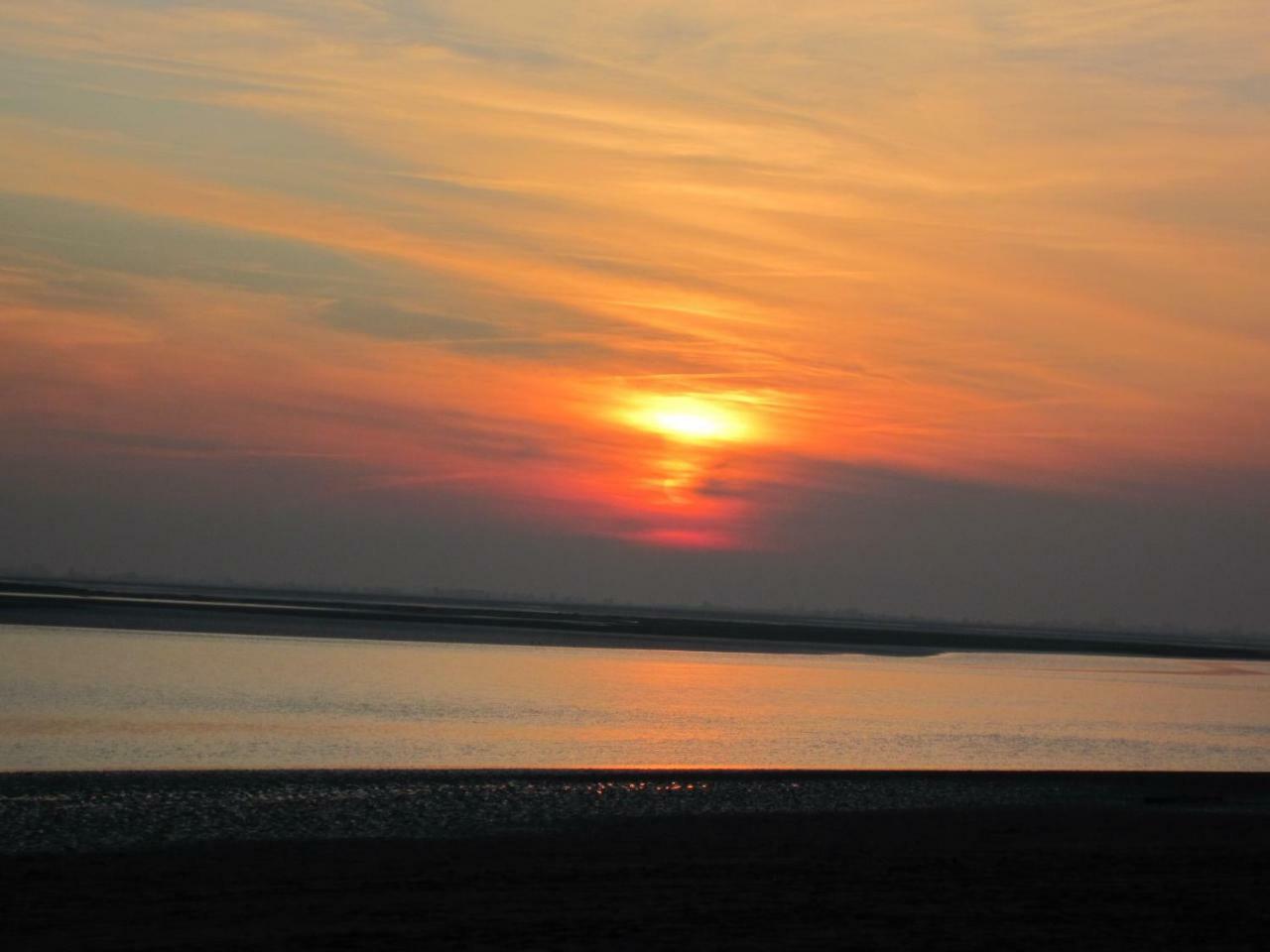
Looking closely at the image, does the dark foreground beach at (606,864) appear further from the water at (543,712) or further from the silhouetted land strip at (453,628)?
the silhouetted land strip at (453,628)

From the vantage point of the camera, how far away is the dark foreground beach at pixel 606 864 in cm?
1402

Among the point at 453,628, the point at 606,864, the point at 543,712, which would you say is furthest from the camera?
the point at 453,628

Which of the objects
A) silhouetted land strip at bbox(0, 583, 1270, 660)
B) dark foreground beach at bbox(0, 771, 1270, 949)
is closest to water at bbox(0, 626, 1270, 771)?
dark foreground beach at bbox(0, 771, 1270, 949)

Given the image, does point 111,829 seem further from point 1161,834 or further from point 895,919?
point 1161,834

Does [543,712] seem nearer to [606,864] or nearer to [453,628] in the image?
[606,864]

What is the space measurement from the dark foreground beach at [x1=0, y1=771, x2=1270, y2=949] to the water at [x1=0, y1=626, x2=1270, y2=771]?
445 centimetres

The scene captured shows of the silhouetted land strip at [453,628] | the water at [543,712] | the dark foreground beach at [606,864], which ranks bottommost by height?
the silhouetted land strip at [453,628]

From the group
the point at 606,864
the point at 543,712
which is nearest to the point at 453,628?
the point at 543,712

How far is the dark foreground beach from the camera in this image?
14.0 metres

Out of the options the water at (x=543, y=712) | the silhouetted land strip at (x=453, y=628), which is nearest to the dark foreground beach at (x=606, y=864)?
the water at (x=543, y=712)

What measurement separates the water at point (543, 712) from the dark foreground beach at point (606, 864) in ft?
14.6

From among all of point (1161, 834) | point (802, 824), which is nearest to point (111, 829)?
point (802, 824)

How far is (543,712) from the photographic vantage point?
4212cm

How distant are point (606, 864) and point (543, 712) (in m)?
24.1
